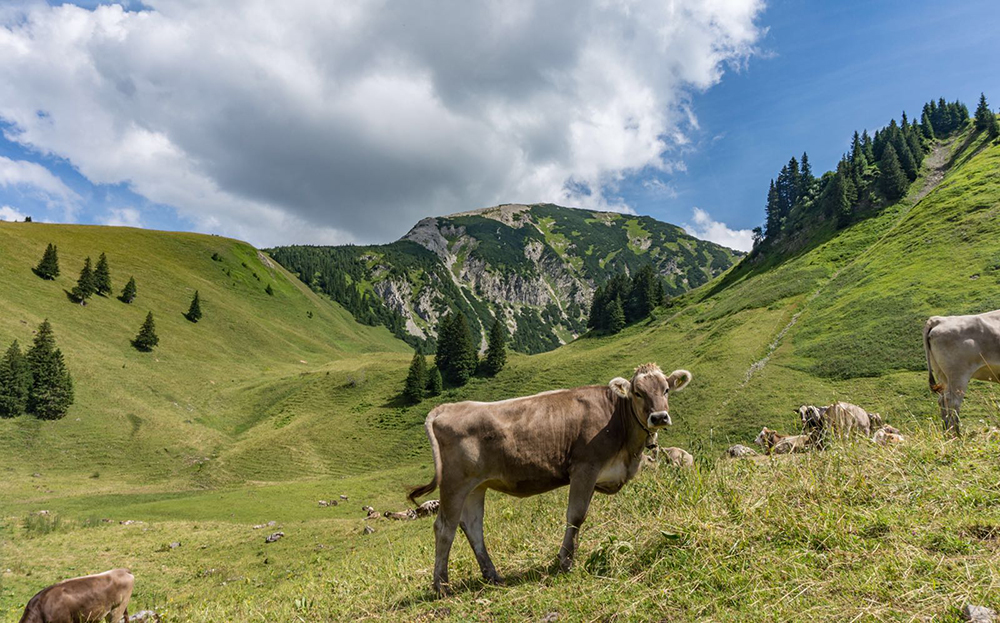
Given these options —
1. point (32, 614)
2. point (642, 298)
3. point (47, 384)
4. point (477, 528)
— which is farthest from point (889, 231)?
point (47, 384)

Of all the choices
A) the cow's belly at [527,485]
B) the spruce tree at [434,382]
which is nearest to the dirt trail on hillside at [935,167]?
the spruce tree at [434,382]

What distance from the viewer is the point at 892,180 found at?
9288cm

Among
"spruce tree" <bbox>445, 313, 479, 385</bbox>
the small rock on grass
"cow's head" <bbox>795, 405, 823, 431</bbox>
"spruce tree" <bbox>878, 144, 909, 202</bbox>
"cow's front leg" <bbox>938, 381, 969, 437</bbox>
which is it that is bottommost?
the small rock on grass

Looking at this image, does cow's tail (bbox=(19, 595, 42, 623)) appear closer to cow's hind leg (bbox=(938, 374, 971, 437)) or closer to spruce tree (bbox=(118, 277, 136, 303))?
cow's hind leg (bbox=(938, 374, 971, 437))

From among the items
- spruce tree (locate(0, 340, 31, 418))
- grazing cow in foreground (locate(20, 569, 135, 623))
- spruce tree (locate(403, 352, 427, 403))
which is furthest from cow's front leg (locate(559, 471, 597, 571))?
spruce tree (locate(0, 340, 31, 418))

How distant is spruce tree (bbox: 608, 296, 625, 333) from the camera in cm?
9488

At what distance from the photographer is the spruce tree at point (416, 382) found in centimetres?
6712

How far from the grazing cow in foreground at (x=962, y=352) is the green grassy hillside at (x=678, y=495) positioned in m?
1.56

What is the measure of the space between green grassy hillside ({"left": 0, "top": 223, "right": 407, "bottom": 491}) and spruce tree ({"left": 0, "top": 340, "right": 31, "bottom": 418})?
56.9 inches

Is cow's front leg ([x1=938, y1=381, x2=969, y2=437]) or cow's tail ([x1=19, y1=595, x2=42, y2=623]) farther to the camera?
cow's tail ([x1=19, y1=595, x2=42, y2=623])

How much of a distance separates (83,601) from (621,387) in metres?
13.7

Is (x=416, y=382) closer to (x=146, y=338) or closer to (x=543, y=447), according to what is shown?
(x=146, y=338)

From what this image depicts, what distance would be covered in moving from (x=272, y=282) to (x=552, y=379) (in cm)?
11159

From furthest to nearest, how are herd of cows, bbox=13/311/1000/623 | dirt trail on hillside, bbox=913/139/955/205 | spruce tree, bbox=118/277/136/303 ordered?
dirt trail on hillside, bbox=913/139/955/205 < spruce tree, bbox=118/277/136/303 < herd of cows, bbox=13/311/1000/623
